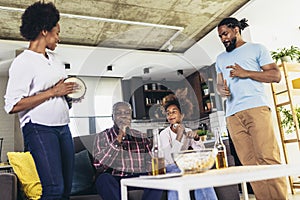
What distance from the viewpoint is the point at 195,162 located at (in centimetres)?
115

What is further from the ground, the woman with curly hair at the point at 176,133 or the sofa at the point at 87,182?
the woman with curly hair at the point at 176,133

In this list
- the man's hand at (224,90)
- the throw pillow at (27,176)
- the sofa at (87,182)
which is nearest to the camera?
the throw pillow at (27,176)

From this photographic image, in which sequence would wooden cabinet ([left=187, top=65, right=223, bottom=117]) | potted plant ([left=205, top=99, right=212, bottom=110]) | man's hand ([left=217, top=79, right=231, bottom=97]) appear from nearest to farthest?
man's hand ([left=217, top=79, right=231, bottom=97])
wooden cabinet ([left=187, top=65, right=223, bottom=117])
potted plant ([left=205, top=99, right=212, bottom=110])

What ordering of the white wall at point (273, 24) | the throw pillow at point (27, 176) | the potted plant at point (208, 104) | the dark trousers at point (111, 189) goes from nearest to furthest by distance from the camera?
the throw pillow at point (27, 176) < the dark trousers at point (111, 189) < the white wall at point (273, 24) < the potted plant at point (208, 104)

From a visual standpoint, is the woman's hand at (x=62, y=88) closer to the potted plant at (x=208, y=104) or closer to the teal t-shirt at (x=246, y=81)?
the teal t-shirt at (x=246, y=81)

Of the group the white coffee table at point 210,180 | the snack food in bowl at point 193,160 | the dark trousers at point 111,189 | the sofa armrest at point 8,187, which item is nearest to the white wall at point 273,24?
the dark trousers at point 111,189

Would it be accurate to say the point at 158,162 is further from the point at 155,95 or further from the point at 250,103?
the point at 155,95

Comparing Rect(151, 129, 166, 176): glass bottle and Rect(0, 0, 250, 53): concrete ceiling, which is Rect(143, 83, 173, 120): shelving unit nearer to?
Rect(0, 0, 250, 53): concrete ceiling

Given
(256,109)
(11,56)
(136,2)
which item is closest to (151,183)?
(256,109)

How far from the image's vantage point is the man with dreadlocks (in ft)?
5.85

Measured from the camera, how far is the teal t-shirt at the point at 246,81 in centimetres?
185

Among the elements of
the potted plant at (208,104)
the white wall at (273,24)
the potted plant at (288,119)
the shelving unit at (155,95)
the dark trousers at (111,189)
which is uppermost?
the white wall at (273,24)

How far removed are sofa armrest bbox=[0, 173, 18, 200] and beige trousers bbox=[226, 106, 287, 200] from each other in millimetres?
1331

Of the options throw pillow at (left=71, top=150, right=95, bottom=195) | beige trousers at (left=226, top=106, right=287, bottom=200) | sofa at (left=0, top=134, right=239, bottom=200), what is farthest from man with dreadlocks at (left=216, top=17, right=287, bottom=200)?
throw pillow at (left=71, top=150, right=95, bottom=195)
